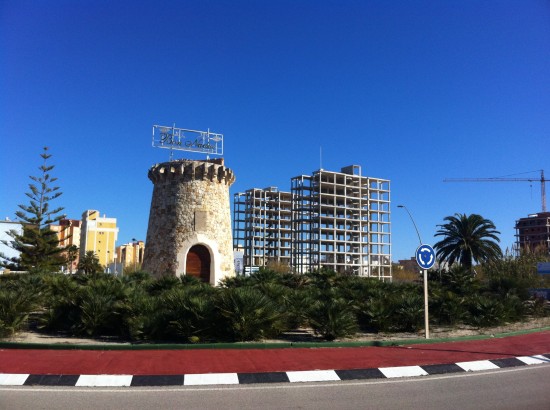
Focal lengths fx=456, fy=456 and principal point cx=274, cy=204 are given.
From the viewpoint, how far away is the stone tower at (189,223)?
76.1 ft

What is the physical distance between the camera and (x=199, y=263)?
23.6 meters

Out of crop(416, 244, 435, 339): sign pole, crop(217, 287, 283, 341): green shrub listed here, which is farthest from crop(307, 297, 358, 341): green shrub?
crop(416, 244, 435, 339): sign pole

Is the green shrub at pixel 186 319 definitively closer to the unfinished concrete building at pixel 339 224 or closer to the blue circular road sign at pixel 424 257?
the blue circular road sign at pixel 424 257

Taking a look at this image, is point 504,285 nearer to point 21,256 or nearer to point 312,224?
point 21,256

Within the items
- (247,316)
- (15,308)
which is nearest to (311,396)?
(247,316)

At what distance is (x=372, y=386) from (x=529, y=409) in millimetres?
2126

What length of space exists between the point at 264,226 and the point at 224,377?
9921cm

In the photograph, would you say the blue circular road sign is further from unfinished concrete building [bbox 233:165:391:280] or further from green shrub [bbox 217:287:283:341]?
unfinished concrete building [bbox 233:165:391:280]

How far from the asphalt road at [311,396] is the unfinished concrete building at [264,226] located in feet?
314

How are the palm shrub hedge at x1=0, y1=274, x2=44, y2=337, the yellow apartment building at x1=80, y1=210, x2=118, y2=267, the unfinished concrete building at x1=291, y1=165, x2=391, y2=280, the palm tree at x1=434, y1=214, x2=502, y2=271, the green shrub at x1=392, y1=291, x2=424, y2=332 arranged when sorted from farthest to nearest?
the yellow apartment building at x1=80, y1=210, x2=118, y2=267 < the unfinished concrete building at x1=291, y1=165, x2=391, y2=280 < the palm tree at x1=434, y1=214, x2=502, y2=271 < the green shrub at x1=392, y1=291, x2=424, y2=332 < the palm shrub hedge at x1=0, y1=274, x2=44, y2=337

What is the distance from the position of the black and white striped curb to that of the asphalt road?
27 centimetres

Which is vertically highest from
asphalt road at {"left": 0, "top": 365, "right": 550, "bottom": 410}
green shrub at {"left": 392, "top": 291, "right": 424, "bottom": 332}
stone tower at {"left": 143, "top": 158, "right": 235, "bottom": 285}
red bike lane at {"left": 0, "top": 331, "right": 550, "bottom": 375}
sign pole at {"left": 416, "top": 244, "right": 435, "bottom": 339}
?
stone tower at {"left": 143, "top": 158, "right": 235, "bottom": 285}

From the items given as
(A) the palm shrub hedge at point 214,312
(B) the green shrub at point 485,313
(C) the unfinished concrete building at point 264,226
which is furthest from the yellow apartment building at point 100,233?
(B) the green shrub at point 485,313

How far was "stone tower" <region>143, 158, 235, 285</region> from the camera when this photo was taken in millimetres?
23203
